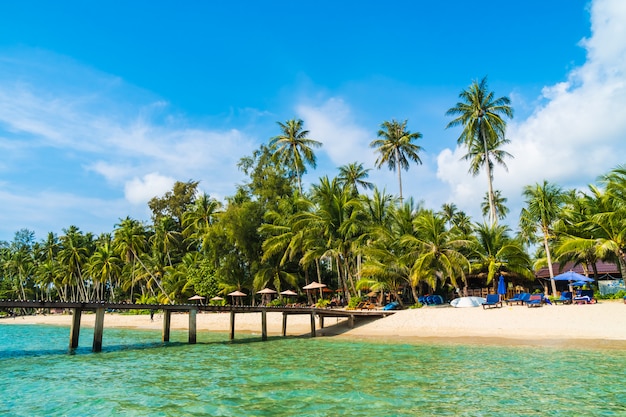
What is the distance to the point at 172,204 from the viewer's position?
193 ft

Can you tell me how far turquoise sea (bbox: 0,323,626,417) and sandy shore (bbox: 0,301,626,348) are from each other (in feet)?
7.63

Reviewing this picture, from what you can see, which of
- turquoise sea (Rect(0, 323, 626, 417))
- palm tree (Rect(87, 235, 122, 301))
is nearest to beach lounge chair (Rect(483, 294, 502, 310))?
turquoise sea (Rect(0, 323, 626, 417))

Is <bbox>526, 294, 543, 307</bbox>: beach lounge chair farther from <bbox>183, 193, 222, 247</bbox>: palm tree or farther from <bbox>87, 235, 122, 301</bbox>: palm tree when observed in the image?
<bbox>87, 235, 122, 301</bbox>: palm tree

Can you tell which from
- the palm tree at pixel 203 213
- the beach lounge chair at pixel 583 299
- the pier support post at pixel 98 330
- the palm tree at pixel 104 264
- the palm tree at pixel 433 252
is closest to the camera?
the pier support post at pixel 98 330

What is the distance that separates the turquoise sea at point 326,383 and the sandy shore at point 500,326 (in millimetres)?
2326

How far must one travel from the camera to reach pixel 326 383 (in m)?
11.3

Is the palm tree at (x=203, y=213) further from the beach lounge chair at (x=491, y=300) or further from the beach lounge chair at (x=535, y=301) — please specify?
the beach lounge chair at (x=535, y=301)

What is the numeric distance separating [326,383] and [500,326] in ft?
43.0

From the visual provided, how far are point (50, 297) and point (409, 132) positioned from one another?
66765mm

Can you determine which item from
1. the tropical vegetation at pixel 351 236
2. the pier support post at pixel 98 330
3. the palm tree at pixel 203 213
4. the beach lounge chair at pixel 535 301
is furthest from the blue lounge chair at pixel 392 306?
the palm tree at pixel 203 213

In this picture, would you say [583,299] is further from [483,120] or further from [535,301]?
[483,120]

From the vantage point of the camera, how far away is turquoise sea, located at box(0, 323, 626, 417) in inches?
351

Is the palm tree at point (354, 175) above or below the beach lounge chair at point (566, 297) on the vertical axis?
above

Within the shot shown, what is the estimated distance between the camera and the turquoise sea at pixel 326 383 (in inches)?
351
